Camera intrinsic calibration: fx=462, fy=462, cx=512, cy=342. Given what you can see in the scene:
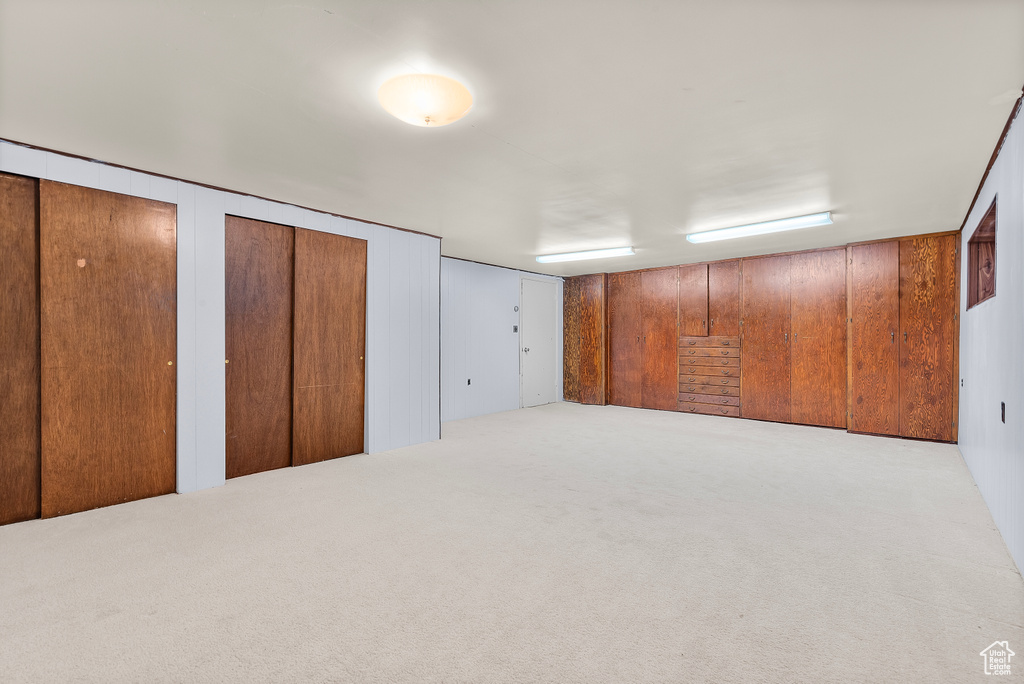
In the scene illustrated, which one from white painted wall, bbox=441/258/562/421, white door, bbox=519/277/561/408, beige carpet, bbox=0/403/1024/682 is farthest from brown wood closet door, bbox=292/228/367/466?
white door, bbox=519/277/561/408

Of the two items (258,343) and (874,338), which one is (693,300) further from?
(258,343)

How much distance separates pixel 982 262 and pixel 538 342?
6.02 m

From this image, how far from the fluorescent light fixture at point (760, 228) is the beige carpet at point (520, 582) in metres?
2.48

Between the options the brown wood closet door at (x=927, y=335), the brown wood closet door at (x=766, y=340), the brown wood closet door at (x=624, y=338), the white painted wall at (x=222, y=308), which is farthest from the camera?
the brown wood closet door at (x=624, y=338)

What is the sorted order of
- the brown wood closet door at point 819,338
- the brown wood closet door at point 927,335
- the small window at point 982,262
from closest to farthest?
1. the small window at point 982,262
2. the brown wood closet door at point 927,335
3. the brown wood closet door at point 819,338

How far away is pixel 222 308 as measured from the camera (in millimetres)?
3930

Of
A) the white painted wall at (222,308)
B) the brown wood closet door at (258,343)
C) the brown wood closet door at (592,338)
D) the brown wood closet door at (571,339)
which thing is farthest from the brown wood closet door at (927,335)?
the brown wood closet door at (258,343)

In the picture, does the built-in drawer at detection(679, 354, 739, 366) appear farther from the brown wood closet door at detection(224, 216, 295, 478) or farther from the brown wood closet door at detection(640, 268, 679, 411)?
the brown wood closet door at detection(224, 216, 295, 478)

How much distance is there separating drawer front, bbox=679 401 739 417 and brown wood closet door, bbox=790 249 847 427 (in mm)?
871

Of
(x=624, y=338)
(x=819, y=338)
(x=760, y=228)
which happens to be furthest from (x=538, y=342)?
(x=760, y=228)

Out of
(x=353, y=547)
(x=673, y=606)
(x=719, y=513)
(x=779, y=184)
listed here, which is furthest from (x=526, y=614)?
(x=779, y=184)

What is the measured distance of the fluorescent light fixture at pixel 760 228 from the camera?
465 centimetres

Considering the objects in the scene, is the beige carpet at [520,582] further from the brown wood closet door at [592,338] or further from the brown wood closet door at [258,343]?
the brown wood closet door at [592,338]

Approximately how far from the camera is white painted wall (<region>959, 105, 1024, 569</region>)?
7.93ft
